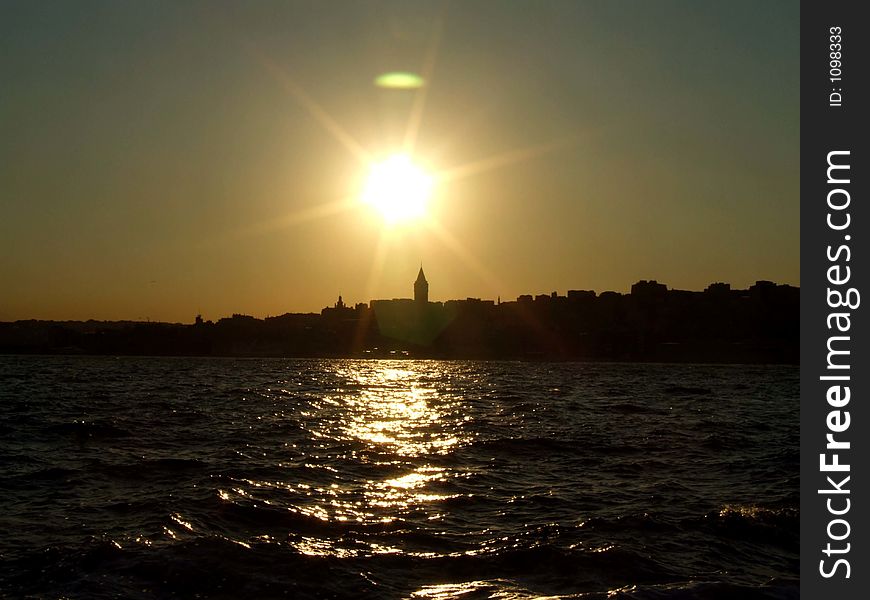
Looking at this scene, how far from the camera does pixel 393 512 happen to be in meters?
14.2

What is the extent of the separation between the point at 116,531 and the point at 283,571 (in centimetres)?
351

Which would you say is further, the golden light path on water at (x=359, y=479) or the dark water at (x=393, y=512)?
the golden light path on water at (x=359, y=479)

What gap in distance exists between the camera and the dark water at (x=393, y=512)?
10250mm

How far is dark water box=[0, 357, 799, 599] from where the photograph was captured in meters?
10.2

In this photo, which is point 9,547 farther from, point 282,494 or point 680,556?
point 680,556

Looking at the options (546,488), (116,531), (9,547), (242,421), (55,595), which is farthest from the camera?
(242,421)

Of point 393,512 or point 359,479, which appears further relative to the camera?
point 359,479

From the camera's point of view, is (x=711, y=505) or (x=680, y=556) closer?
(x=680, y=556)

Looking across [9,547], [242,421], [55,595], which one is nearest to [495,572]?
[55,595]

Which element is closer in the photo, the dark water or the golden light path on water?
the dark water
